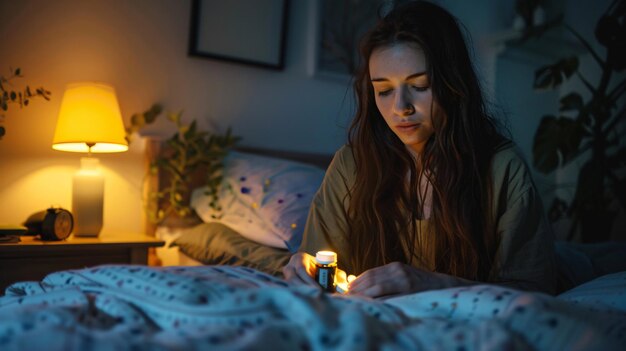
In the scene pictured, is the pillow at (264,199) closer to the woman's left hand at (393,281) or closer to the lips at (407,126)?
the lips at (407,126)

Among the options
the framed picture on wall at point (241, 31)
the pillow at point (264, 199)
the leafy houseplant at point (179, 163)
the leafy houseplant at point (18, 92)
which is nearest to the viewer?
the pillow at point (264, 199)

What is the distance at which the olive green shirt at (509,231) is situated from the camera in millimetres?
1034

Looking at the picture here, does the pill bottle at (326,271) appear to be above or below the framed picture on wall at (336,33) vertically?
below

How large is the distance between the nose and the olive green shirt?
0.22 metres

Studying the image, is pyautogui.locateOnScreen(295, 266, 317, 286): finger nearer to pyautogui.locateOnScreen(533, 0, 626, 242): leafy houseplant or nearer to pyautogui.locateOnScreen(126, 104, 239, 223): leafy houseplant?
pyautogui.locateOnScreen(126, 104, 239, 223): leafy houseplant

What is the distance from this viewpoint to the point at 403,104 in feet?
3.72

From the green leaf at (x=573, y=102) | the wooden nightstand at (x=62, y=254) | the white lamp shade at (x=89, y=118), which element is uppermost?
the green leaf at (x=573, y=102)

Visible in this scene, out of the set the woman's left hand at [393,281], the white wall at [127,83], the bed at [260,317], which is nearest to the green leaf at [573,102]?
the white wall at [127,83]

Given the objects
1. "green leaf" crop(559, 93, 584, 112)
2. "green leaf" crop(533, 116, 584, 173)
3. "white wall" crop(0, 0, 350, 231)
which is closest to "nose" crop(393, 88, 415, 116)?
"white wall" crop(0, 0, 350, 231)

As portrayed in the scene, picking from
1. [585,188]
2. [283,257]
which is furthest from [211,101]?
[585,188]

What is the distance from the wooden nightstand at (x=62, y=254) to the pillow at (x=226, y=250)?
0.11 metres

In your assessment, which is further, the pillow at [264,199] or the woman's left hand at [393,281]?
the pillow at [264,199]

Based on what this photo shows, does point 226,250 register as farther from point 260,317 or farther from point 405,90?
point 260,317

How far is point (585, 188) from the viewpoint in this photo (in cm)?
234
